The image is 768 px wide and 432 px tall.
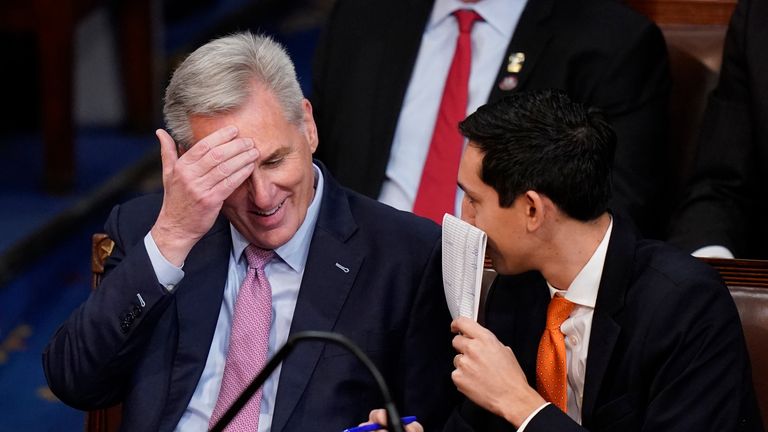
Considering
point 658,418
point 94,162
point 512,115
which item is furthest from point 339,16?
point 94,162

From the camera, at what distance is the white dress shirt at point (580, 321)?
1.99m

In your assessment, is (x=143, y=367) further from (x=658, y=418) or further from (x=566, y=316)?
(x=658, y=418)

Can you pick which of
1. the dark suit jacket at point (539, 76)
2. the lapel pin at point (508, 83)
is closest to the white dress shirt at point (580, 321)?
the dark suit jacket at point (539, 76)

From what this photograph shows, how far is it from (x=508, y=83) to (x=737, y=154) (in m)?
0.54

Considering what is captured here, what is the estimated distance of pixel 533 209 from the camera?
200 cm

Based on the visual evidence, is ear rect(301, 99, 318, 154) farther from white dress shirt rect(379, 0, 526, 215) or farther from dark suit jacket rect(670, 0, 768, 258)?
dark suit jacket rect(670, 0, 768, 258)

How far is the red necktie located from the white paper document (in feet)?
2.67

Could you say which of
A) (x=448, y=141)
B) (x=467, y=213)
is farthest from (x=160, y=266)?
(x=448, y=141)

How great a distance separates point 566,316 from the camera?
6.68 ft

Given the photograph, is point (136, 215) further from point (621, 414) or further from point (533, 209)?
point (621, 414)

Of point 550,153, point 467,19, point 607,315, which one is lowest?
point 607,315

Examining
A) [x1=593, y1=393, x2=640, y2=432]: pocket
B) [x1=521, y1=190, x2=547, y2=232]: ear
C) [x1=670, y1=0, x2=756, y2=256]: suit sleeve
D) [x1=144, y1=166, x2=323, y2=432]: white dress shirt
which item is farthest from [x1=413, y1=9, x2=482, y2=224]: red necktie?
[x1=593, y1=393, x2=640, y2=432]: pocket

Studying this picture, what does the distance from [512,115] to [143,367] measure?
2.52 ft

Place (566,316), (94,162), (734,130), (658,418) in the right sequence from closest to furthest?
(658,418), (566,316), (734,130), (94,162)
